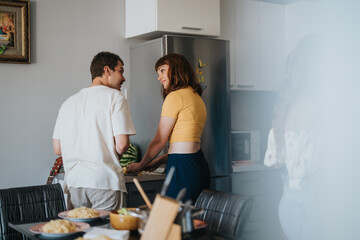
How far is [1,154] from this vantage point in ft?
9.36

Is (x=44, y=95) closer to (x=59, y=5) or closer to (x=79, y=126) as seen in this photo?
(x=59, y=5)

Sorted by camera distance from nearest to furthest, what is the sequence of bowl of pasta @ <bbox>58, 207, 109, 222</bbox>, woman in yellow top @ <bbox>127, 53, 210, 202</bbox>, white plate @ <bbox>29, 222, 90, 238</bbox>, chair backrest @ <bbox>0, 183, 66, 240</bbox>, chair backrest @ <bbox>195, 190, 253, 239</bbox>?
white plate @ <bbox>29, 222, 90, 238</bbox> < bowl of pasta @ <bbox>58, 207, 109, 222</bbox> < chair backrest @ <bbox>195, 190, 253, 239</bbox> < chair backrest @ <bbox>0, 183, 66, 240</bbox> < woman in yellow top @ <bbox>127, 53, 210, 202</bbox>

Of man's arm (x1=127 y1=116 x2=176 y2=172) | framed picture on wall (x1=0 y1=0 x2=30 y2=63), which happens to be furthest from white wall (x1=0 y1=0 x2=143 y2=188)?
man's arm (x1=127 y1=116 x2=176 y2=172)

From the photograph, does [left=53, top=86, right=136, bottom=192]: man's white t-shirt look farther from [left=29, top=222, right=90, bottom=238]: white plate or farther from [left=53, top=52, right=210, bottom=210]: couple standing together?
[left=29, top=222, right=90, bottom=238]: white plate

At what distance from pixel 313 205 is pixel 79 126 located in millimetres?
1071

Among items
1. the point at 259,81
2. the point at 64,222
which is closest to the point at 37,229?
the point at 64,222

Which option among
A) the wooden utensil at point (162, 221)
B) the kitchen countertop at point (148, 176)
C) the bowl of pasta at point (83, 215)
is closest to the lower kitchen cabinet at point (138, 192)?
the kitchen countertop at point (148, 176)

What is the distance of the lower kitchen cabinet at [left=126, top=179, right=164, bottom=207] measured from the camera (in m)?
2.67

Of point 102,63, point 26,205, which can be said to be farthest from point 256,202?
point 26,205

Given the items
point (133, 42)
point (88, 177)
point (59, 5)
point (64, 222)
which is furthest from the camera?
point (133, 42)

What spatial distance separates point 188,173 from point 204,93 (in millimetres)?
1001

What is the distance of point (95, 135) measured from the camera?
2172mm

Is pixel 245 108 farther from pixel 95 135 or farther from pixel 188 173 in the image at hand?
pixel 95 135

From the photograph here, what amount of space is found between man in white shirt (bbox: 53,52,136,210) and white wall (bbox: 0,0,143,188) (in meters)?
0.77
